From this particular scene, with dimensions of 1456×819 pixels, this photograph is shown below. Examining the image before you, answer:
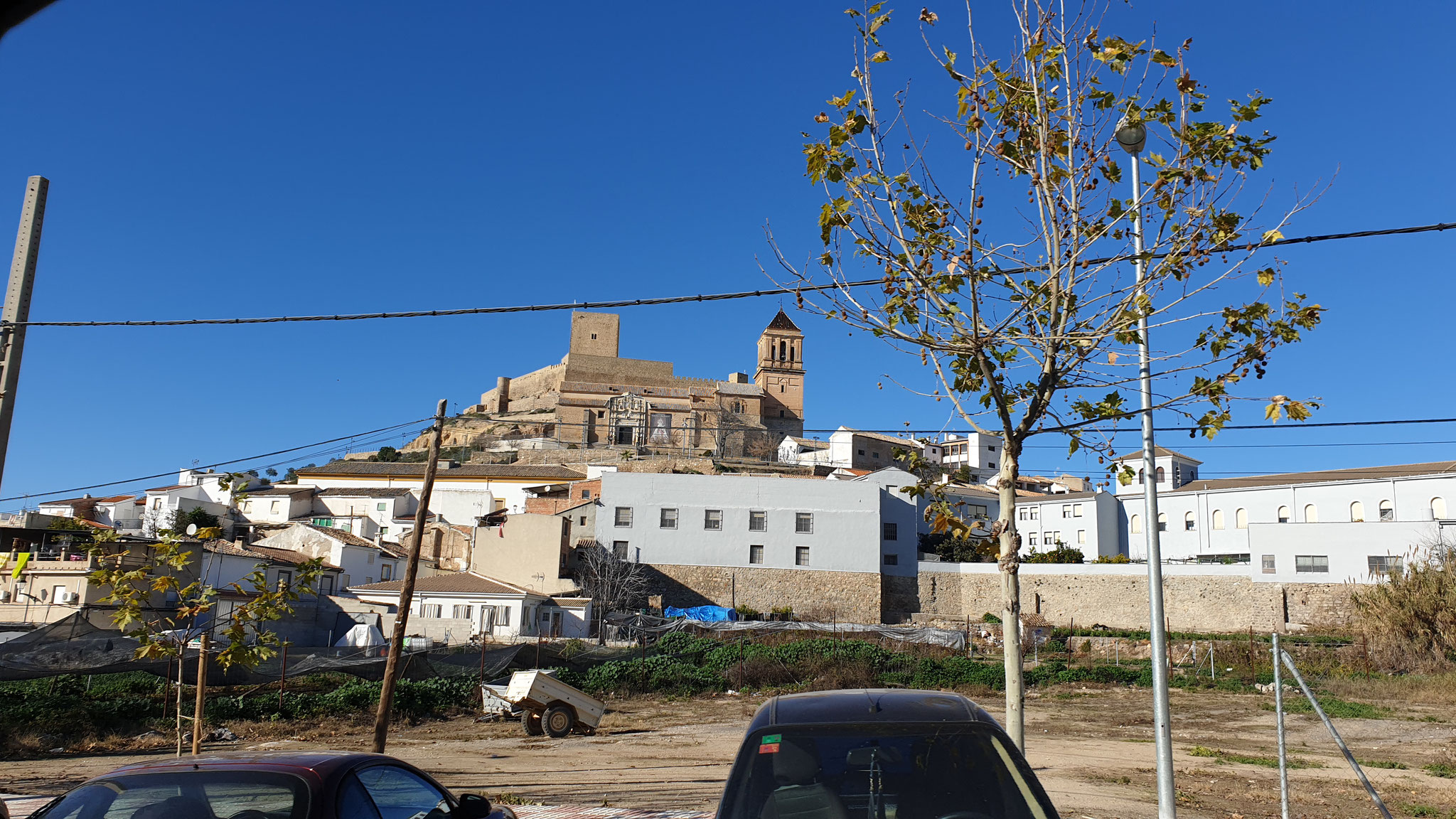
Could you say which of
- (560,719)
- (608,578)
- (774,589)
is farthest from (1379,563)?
(560,719)

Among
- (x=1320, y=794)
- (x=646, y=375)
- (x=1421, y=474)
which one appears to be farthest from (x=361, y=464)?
(x=1320, y=794)

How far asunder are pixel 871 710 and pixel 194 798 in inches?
126

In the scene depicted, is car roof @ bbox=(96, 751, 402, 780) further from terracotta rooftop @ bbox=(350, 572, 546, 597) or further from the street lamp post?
terracotta rooftop @ bbox=(350, 572, 546, 597)

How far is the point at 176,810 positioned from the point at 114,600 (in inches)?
293

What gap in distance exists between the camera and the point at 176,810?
4.50 metres

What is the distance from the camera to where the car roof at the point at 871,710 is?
4227mm

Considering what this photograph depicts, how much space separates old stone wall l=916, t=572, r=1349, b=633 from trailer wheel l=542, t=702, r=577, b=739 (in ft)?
96.9

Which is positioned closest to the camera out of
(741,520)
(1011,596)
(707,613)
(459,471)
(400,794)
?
(400,794)

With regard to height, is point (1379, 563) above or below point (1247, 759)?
above

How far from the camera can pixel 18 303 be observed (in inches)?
379

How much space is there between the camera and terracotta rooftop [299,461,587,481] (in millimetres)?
73375

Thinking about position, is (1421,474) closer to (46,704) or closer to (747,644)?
(747,644)

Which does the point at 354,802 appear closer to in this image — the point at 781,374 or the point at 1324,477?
the point at 1324,477

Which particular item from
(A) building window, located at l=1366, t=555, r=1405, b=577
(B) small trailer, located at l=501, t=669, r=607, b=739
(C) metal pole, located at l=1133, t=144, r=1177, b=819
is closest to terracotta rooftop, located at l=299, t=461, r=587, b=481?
(A) building window, located at l=1366, t=555, r=1405, b=577
